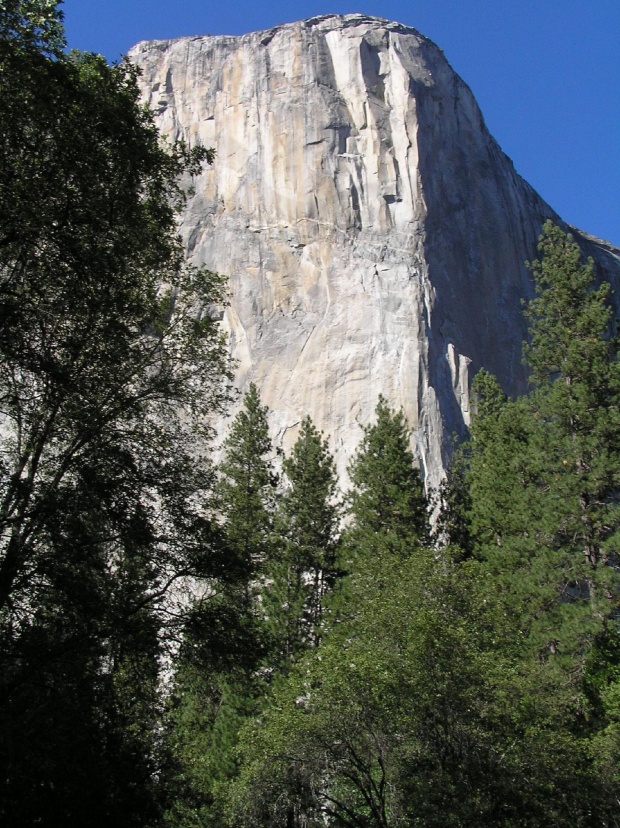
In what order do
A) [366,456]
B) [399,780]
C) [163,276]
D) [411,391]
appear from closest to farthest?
[163,276] → [399,780] → [366,456] → [411,391]

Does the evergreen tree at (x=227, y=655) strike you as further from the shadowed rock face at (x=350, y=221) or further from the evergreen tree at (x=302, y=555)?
the shadowed rock face at (x=350, y=221)

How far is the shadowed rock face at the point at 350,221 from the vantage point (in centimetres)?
4288

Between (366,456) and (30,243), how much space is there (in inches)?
732

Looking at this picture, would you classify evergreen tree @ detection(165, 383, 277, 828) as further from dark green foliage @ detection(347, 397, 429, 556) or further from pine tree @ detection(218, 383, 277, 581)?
dark green foliage @ detection(347, 397, 429, 556)

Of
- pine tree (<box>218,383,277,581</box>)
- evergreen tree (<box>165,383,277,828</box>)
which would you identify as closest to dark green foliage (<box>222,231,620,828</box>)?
evergreen tree (<box>165,383,277,828</box>)

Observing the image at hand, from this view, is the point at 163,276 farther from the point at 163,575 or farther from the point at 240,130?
the point at 240,130

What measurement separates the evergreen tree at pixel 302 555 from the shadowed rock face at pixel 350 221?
1390 cm

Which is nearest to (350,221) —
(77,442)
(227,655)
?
(77,442)

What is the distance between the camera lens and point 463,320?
159 ft

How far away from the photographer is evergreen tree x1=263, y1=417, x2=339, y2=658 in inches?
849

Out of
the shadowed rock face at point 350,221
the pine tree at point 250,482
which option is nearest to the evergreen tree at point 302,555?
the pine tree at point 250,482

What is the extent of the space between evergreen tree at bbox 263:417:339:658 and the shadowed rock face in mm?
13898

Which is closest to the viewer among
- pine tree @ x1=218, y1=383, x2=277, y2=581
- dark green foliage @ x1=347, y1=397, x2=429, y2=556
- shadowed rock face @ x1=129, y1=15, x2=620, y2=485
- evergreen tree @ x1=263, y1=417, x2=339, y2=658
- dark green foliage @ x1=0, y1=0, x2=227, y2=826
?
dark green foliage @ x1=0, y1=0, x2=227, y2=826

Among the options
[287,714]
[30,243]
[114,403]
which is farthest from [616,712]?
[30,243]
